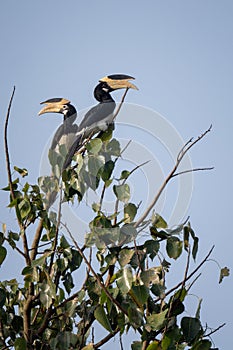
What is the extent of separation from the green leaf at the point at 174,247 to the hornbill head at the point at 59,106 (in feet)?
3.68

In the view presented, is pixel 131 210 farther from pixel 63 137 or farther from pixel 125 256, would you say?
pixel 63 137

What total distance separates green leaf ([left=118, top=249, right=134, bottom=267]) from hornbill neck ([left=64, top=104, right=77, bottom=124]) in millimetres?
838

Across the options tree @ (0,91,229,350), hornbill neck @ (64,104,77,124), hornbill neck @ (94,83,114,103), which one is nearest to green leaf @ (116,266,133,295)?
tree @ (0,91,229,350)

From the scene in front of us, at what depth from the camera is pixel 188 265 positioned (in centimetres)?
140

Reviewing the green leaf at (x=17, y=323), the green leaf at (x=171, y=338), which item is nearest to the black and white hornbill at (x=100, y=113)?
the green leaf at (x=17, y=323)

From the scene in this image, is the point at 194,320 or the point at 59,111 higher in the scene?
the point at 59,111

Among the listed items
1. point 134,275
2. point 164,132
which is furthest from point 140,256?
point 164,132

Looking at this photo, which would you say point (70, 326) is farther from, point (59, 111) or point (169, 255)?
point (59, 111)

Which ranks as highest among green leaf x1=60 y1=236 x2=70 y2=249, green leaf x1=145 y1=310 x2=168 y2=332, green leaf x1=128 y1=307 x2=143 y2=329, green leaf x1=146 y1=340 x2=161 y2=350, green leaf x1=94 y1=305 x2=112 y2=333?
green leaf x1=60 y1=236 x2=70 y2=249

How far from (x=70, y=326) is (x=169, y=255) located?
1.31 feet

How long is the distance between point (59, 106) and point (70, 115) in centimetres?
13

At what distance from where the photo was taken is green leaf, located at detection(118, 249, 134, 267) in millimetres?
1464

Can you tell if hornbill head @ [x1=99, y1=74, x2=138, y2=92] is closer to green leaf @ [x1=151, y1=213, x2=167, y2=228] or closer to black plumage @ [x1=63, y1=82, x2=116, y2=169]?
black plumage @ [x1=63, y1=82, x2=116, y2=169]

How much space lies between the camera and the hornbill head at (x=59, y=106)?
2523mm
